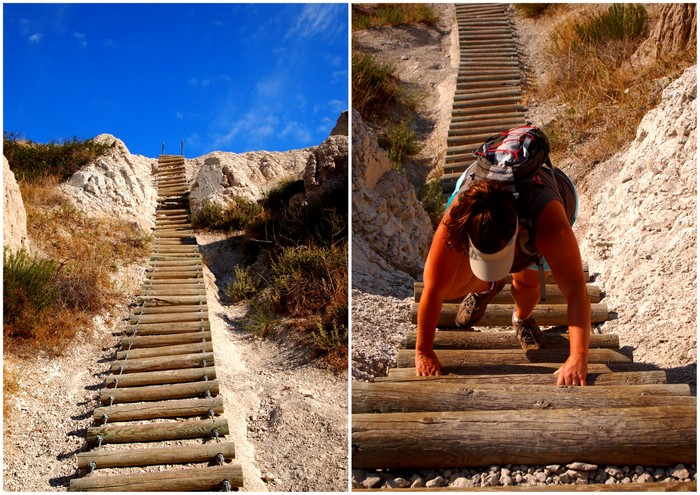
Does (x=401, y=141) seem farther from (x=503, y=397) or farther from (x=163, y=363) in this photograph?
(x=503, y=397)

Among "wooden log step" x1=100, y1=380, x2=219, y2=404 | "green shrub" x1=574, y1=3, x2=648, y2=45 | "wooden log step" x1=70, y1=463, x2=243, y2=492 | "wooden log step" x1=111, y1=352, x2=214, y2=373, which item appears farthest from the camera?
"green shrub" x1=574, y1=3, x2=648, y2=45

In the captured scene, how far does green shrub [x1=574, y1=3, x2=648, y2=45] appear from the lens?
31.6 ft

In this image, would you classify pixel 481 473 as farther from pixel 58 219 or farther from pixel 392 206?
pixel 58 219

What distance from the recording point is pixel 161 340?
727cm

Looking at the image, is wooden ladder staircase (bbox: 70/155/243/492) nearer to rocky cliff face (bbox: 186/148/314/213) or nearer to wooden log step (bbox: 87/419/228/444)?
wooden log step (bbox: 87/419/228/444)

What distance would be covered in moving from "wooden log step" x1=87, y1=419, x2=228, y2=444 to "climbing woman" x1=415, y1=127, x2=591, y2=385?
2.79 meters

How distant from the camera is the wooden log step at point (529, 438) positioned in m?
2.31

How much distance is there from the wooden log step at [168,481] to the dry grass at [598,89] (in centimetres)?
554

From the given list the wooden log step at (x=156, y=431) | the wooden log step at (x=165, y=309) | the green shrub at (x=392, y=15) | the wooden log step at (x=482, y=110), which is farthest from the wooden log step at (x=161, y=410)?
the green shrub at (x=392, y=15)

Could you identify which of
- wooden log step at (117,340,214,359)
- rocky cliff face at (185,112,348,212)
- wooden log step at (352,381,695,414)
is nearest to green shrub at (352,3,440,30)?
rocky cliff face at (185,112,348,212)

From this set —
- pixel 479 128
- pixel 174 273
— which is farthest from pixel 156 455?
pixel 479 128

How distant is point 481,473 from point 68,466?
3.99 metres

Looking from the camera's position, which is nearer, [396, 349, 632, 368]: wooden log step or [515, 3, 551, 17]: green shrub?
[396, 349, 632, 368]: wooden log step

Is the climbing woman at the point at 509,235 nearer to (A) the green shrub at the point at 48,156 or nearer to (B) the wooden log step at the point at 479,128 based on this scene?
(B) the wooden log step at the point at 479,128
